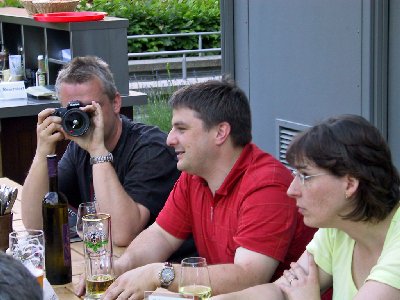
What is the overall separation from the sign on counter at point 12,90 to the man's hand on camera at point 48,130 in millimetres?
2940

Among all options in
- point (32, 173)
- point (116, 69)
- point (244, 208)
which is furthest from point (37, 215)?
point (116, 69)

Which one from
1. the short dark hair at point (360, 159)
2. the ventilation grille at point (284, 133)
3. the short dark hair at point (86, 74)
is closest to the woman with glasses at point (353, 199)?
the short dark hair at point (360, 159)

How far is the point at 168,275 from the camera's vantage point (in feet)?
8.64

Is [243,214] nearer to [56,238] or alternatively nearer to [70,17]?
[56,238]

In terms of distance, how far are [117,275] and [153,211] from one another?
0.63 meters

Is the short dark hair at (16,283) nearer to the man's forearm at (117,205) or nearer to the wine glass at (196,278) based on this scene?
the wine glass at (196,278)

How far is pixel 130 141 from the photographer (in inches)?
142

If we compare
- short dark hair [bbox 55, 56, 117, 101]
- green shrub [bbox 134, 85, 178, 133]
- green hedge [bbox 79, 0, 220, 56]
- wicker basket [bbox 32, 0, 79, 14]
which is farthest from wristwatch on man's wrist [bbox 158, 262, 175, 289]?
green hedge [bbox 79, 0, 220, 56]

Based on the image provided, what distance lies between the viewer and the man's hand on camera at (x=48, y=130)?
135 inches

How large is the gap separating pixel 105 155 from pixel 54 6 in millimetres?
3632

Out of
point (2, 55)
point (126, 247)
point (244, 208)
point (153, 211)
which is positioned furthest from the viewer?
point (2, 55)

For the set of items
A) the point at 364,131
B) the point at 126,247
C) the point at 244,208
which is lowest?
the point at 126,247

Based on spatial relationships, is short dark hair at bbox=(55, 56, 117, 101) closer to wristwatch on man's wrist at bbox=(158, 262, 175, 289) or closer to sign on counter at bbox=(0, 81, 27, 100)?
wristwatch on man's wrist at bbox=(158, 262, 175, 289)

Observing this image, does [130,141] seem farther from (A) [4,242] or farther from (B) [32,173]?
(A) [4,242]
